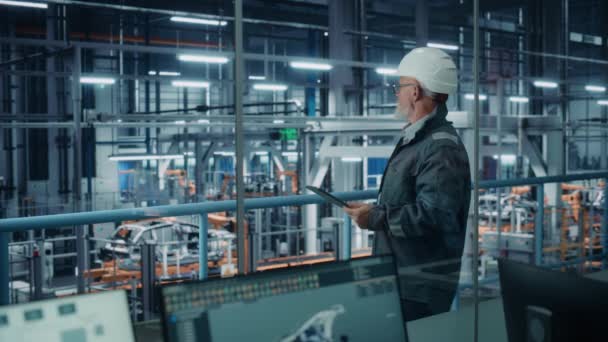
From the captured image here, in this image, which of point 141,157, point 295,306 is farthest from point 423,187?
point 141,157

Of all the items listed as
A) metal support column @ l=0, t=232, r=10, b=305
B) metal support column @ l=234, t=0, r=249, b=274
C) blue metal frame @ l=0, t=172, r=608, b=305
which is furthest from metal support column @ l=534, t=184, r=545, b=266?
metal support column @ l=0, t=232, r=10, b=305

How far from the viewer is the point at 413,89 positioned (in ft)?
5.34

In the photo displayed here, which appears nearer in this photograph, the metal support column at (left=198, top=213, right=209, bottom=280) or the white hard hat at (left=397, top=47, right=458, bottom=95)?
the white hard hat at (left=397, top=47, right=458, bottom=95)

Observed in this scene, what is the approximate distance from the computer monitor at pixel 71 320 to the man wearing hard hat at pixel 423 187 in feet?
2.58

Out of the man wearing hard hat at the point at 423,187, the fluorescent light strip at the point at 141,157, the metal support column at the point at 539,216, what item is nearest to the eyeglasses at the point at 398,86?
the man wearing hard hat at the point at 423,187

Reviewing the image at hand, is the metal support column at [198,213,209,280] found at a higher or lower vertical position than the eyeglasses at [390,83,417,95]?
lower

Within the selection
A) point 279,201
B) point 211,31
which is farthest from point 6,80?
point 279,201

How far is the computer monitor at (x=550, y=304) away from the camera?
1090 millimetres

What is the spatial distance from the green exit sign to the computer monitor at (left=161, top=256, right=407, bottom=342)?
912cm

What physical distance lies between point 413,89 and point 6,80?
38.0 ft

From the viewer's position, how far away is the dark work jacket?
1.51 m

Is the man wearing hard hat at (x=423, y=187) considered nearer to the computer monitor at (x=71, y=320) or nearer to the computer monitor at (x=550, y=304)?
the computer monitor at (x=550, y=304)

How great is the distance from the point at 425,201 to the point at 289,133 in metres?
8.97

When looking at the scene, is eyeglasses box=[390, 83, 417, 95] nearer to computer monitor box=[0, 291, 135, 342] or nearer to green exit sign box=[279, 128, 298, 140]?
computer monitor box=[0, 291, 135, 342]
